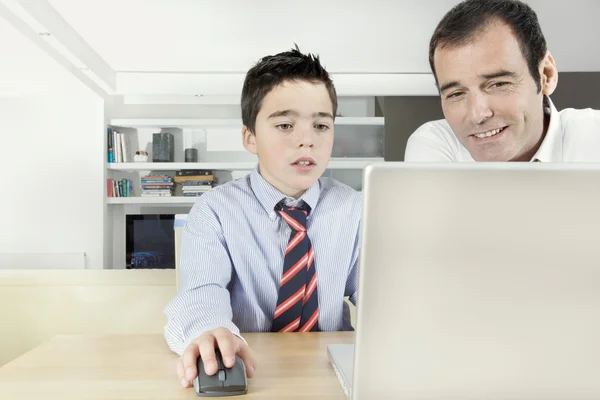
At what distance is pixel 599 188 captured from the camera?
45 cm

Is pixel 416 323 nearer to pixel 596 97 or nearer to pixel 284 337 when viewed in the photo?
→ pixel 284 337

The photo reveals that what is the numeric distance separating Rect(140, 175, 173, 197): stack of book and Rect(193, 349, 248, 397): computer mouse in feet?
21.1

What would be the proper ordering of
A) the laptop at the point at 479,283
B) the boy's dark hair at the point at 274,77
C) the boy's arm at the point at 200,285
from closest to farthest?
the laptop at the point at 479,283 < the boy's arm at the point at 200,285 < the boy's dark hair at the point at 274,77

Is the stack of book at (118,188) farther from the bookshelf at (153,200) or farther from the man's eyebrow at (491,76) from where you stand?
the man's eyebrow at (491,76)

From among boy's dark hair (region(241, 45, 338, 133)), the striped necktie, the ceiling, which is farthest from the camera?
the ceiling

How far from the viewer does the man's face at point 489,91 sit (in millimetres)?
1324

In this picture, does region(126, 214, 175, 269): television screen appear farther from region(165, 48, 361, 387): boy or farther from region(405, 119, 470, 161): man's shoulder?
region(165, 48, 361, 387): boy

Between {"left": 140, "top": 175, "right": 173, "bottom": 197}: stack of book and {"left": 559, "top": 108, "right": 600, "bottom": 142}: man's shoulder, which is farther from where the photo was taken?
{"left": 140, "top": 175, "right": 173, "bottom": 197}: stack of book

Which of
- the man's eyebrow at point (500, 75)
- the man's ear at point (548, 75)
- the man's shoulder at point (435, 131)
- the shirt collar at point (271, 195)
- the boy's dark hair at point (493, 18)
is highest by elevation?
the boy's dark hair at point (493, 18)

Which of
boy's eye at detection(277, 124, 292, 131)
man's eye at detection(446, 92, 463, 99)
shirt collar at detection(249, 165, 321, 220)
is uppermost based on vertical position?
man's eye at detection(446, 92, 463, 99)

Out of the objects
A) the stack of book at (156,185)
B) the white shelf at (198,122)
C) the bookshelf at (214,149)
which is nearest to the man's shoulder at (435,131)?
the bookshelf at (214,149)

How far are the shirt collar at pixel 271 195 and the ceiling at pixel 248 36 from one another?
3.25 metres

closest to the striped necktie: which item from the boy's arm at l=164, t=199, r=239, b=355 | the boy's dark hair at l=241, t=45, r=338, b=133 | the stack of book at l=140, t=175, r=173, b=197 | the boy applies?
the boy

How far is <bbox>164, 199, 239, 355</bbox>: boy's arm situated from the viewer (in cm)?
88
